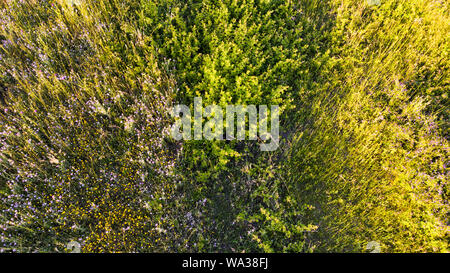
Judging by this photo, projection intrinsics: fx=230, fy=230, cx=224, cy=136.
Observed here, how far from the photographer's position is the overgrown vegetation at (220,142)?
9.30 feet

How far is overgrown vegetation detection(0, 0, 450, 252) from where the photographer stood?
9.30 ft

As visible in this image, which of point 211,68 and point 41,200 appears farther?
point 211,68

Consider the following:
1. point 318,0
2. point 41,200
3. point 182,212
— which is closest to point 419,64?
point 318,0

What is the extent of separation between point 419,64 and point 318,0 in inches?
83.6

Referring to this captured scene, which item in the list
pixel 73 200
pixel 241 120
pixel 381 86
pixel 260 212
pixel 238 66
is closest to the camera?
pixel 73 200

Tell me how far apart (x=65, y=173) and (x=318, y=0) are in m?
5.18

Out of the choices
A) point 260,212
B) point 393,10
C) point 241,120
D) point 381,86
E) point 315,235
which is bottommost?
point 315,235

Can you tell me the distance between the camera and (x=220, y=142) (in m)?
3.28

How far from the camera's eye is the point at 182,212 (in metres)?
2.93

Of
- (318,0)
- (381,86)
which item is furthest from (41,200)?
(318,0)

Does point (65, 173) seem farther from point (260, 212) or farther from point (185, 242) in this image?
point (260, 212)
